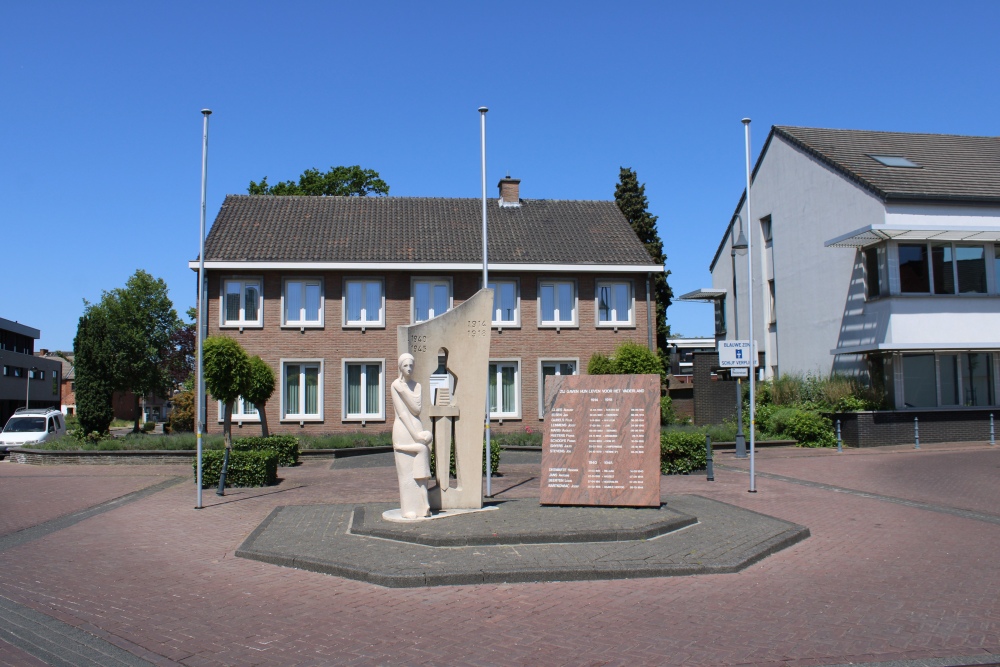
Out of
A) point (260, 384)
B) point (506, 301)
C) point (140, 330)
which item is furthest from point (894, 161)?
point (140, 330)

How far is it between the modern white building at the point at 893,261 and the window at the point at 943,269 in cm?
3

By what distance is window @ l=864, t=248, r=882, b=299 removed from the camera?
26.6m

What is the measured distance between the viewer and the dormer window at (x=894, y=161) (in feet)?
94.9

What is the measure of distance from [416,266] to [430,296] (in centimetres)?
134

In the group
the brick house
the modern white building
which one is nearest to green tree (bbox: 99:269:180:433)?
the brick house

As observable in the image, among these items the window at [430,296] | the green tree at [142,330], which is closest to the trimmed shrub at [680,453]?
the window at [430,296]

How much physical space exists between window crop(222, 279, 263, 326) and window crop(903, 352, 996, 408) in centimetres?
2157

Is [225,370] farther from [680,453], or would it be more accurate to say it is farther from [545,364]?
[545,364]

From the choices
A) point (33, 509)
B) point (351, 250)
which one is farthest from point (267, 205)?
point (33, 509)

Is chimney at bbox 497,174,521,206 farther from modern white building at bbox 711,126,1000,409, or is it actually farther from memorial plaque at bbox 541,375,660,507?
memorial plaque at bbox 541,375,660,507

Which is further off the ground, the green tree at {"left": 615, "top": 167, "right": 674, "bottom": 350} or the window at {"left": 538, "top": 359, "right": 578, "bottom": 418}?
the green tree at {"left": 615, "top": 167, "right": 674, "bottom": 350}

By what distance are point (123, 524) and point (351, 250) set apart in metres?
18.3

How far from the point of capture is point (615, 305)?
30.6m

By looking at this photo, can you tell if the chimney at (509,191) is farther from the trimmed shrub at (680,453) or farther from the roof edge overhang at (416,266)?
the trimmed shrub at (680,453)
